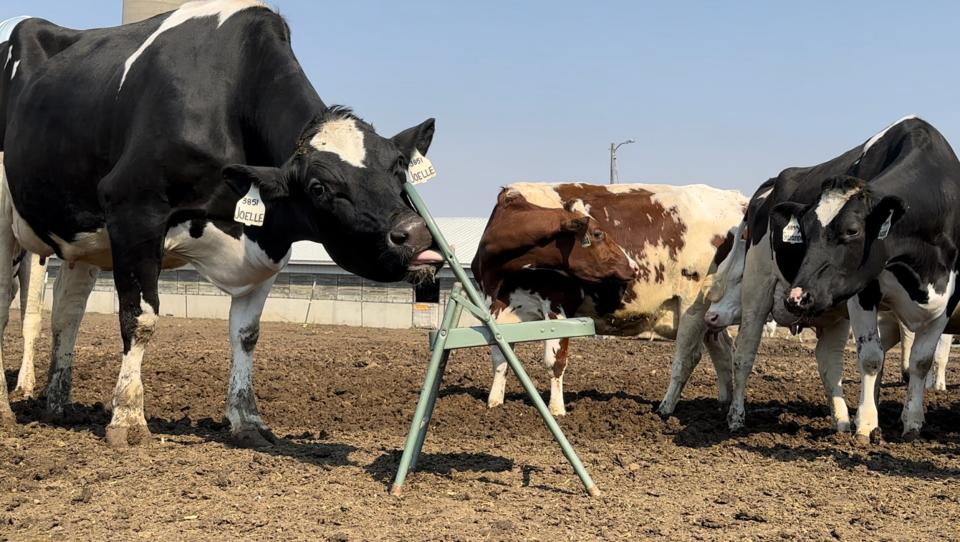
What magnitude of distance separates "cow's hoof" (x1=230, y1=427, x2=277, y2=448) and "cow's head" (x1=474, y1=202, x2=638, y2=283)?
4161mm

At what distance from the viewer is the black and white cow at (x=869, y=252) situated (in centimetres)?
805

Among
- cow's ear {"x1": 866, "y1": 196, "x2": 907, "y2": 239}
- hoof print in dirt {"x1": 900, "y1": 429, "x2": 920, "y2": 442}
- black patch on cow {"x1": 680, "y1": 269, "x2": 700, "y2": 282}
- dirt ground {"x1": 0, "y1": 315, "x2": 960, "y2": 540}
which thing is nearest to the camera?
dirt ground {"x1": 0, "y1": 315, "x2": 960, "y2": 540}

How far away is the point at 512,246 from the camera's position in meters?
11.2

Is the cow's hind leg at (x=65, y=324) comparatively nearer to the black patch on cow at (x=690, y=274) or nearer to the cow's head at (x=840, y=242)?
the cow's head at (x=840, y=242)

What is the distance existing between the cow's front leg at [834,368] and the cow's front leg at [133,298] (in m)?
5.62

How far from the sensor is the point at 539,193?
12.0 metres

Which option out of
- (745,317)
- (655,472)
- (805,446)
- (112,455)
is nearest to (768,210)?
(745,317)

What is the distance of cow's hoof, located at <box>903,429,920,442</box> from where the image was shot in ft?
28.1

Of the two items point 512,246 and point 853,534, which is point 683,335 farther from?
point 853,534

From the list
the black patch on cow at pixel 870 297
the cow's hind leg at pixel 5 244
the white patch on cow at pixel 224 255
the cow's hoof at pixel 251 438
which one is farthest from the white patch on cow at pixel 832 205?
the cow's hind leg at pixel 5 244

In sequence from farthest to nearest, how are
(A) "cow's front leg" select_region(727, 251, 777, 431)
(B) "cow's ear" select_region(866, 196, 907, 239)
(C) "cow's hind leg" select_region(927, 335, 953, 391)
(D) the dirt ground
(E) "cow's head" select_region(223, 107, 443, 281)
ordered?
(C) "cow's hind leg" select_region(927, 335, 953, 391) → (A) "cow's front leg" select_region(727, 251, 777, 431) → (B) "cow's ear" select_region(866, 196, 907, 239) → (E) "cow's head" select_region(223, 107, 443, 281) → (D) the dirt ground

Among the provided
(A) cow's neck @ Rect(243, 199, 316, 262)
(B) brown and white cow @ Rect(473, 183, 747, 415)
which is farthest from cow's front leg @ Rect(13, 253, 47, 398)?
(B) brown and white cow @ Rect(473, 183, 747, 415)

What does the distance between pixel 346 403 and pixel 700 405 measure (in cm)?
365

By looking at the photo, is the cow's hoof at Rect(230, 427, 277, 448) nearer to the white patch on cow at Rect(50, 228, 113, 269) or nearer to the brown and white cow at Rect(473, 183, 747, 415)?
the white patch on cow at Rect(50, 228, 113, 269)
